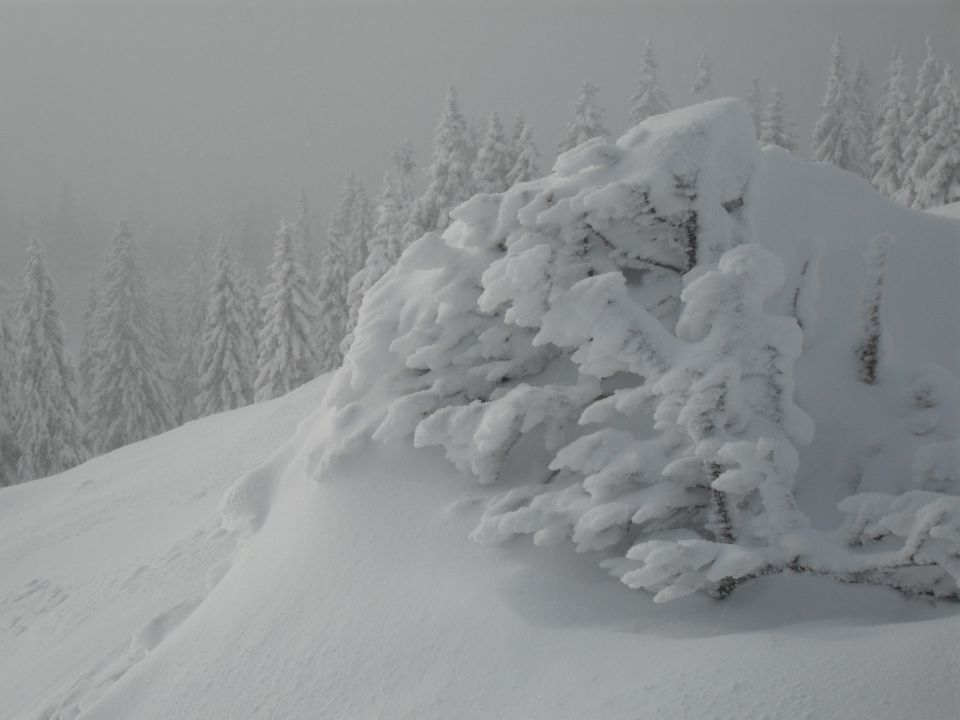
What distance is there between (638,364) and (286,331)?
29210 mm

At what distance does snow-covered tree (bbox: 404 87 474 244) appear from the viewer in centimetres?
2739

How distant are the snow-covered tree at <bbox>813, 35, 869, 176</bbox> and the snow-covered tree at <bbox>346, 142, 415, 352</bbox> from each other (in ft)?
78.2

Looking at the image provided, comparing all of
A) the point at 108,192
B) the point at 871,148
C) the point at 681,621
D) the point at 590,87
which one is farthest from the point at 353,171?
the point at 108,192

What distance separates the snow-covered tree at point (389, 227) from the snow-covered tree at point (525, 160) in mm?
4642

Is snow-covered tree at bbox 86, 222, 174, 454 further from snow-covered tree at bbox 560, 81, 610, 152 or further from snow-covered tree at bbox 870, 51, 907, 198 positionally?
snow-covered tree at bbox 870, 51, 907, 198

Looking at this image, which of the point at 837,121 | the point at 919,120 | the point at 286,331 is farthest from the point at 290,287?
the point at 837,121

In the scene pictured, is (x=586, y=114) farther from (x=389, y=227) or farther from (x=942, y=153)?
(x=942, y=153)

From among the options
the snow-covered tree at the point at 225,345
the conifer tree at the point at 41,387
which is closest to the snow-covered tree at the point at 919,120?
the snow-covered tree at the point at 225,345

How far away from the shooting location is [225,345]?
114ft

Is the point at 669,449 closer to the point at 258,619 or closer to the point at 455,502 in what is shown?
the point at 455,502

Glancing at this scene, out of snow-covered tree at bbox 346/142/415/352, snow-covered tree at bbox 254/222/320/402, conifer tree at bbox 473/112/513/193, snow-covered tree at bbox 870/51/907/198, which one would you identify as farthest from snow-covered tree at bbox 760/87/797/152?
snow-covered tree at bbox 254/222/320/402

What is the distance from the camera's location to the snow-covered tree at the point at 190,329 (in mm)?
45250

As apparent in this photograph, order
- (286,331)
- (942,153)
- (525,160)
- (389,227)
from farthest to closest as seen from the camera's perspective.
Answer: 1. (942,153)
2. (286,331)
3. (389,227)
4. (525,160)

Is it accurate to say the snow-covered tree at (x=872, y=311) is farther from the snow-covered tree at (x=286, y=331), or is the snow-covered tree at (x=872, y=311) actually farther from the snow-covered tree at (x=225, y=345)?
the snow-covered tree at (x=225, y=345)
